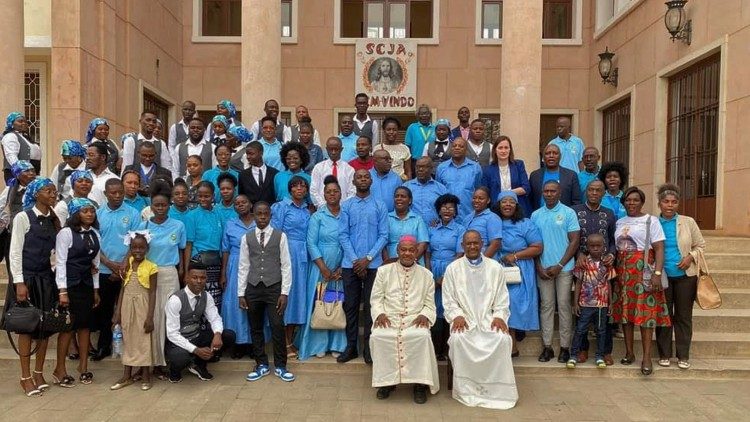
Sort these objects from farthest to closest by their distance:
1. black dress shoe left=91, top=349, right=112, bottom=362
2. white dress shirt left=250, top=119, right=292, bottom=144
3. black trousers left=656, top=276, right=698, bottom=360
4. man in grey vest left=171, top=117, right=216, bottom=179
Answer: white dress shirt left=250, top=119, right=292, bottom=144, man in grey vest left=171, top=117, right=216, bottom=179, black dress shoe left=91, top=349, right=112, bottom=362, black trousers left=656, top=276, right=698, bottom=360

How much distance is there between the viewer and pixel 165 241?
5.91 meters

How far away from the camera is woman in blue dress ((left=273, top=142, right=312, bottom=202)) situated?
7090 mm

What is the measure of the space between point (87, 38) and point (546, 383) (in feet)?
33.6

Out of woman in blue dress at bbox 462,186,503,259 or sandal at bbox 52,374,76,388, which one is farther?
woman in blue dress at bbox 462,186,503,259

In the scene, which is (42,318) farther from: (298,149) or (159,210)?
(298,149)

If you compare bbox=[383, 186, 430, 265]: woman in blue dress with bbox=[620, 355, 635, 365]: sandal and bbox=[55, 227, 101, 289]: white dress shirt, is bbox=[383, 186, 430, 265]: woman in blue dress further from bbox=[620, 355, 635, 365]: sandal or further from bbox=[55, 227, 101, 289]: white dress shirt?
bbox=[55, 227, 101, 289]: white dress shirt

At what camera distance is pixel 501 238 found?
6211 mm

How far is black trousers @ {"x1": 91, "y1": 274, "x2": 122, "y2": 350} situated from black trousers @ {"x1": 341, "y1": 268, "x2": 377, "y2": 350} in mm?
2318

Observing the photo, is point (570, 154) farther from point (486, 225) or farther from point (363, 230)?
point (363, 230)

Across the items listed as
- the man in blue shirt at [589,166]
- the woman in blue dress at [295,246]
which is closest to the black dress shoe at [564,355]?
the man in blue shirt at [589,166]

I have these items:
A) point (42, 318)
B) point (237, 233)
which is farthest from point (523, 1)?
point (42, 318)

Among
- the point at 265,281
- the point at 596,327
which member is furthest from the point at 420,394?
the point at 596,327

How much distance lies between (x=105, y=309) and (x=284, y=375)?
2.01m

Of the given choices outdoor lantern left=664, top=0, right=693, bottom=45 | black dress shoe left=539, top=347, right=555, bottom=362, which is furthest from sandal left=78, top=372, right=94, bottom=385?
outdoor lantern left=664, top=0, right=693, bottom=45
